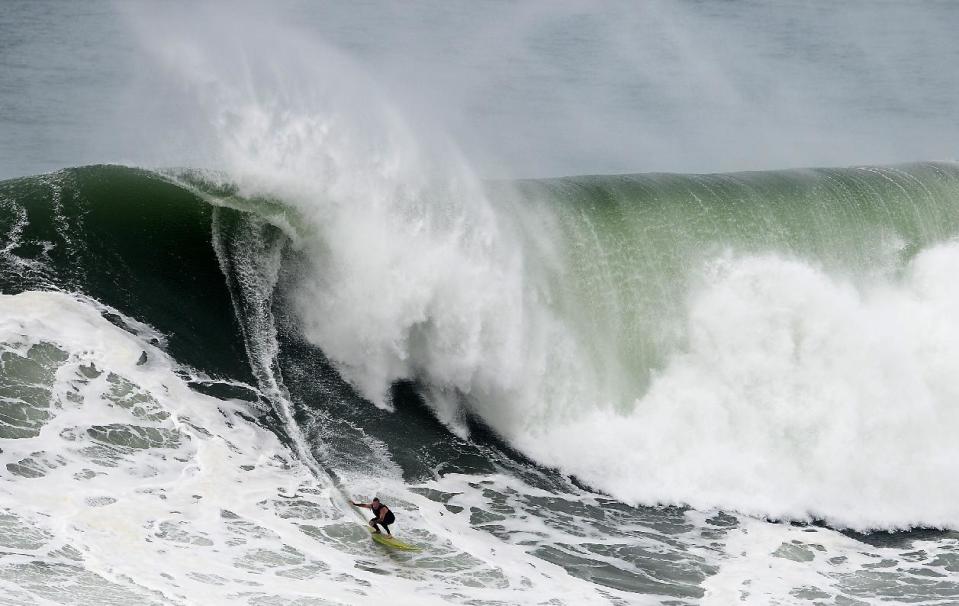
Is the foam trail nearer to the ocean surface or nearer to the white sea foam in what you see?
the ocean surface

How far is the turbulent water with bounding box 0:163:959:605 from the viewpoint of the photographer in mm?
9758

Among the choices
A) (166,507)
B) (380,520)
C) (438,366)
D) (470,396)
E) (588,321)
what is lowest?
(166,507)

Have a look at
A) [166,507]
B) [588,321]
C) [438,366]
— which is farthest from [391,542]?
[588,321]

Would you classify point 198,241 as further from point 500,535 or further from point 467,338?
point 500,535

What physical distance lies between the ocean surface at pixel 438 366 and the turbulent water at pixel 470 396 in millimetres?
42

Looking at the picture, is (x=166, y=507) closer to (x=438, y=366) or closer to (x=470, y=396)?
(x=438, y=366)

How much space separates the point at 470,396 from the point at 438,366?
54cm

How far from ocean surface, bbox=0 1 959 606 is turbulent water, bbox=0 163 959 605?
4cm

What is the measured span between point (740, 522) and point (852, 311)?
4415 millimetres

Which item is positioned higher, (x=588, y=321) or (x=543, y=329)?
(x=588, y=321)

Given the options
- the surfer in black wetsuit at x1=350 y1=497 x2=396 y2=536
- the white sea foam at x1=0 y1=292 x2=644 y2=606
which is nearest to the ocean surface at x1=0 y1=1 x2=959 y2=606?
the white sea foam at x1=0 y1=292 x2=644 y2=606

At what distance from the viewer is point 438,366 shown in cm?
1364

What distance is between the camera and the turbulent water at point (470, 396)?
32.0 feet

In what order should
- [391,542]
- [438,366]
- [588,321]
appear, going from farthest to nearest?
1. [588,321]
2. [438,366]
3. [391,542]
